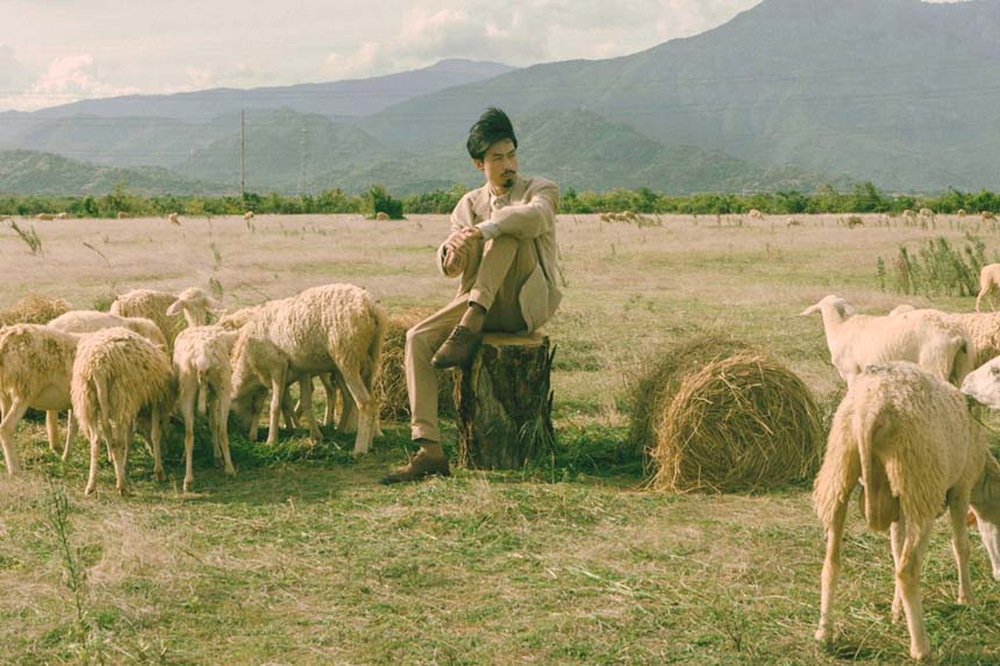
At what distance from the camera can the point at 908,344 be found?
8.68 meters

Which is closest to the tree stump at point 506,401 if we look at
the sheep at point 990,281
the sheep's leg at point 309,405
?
the sheep's leg at point 309,405

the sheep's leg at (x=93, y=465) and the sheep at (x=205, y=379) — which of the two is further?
the sheep at (x=205, y=379)

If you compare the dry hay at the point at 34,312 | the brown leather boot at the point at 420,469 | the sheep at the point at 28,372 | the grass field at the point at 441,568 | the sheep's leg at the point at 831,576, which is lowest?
the grass field at the point at 441,568

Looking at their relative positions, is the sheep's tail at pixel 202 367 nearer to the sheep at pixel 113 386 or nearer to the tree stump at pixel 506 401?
the sheep at pixel 113 386

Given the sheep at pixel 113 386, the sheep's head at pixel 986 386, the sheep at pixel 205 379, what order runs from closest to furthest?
1. the sheep's head at pixel 986 386
2. the sheep at pixel 113 386
3. the sheep at pixel 205 379

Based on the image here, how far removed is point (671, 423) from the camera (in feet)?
24.6

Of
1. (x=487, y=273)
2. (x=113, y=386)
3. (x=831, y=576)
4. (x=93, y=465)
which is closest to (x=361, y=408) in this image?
(x=487, y=273)

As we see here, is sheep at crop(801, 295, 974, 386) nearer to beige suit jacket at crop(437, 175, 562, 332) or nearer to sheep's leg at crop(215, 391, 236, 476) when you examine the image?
beige suit jacket at crop(437, 175, 562, 332)

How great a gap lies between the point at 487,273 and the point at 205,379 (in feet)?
7.77

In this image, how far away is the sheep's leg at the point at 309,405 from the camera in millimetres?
8969

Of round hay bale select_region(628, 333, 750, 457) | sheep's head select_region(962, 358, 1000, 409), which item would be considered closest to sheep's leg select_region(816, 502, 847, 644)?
sheep's head select_region(962, 358, 1000, 409)

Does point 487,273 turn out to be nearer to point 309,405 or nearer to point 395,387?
point 309,405

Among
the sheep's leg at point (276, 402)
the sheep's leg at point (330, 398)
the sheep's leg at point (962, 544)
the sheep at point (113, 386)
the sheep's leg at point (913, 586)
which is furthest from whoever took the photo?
the sheep's leg at point (330, 398)

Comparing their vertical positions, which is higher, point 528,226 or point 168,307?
point 528,226
